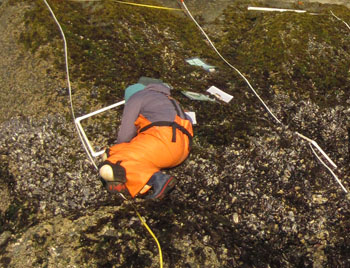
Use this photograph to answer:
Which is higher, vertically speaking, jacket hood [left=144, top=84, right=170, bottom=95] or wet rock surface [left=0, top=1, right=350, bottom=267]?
jacket hood [left=144, top=84, right=170, bottom=95]

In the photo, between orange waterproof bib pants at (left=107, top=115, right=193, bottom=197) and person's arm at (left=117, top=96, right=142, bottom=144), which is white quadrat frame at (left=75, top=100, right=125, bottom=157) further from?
orange waterproof bib pants at (left=107, top=115, right=193, bottom=197)

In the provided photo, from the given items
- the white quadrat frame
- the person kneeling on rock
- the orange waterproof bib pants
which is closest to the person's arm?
the person kneeling on rock

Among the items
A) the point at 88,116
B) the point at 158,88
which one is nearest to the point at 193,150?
the point at 158,88

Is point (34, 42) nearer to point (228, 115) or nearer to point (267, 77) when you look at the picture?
point (228, 115)

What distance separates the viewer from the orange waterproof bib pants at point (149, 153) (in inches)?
197

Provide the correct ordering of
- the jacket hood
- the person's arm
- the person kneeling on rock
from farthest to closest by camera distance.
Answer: the jacket hood
the person's arm
the person kneeling on rock

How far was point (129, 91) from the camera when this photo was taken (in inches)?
241

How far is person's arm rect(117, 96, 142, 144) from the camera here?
569 cm

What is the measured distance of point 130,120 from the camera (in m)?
5.71

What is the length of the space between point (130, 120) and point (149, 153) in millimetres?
851

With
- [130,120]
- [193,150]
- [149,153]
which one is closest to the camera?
[149,153]

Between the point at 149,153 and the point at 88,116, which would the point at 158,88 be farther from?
the point at 88,116

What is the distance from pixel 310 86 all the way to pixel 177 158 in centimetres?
360

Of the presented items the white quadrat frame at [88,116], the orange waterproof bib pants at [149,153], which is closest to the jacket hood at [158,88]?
the orange waterproof bib pants at [149,153]
